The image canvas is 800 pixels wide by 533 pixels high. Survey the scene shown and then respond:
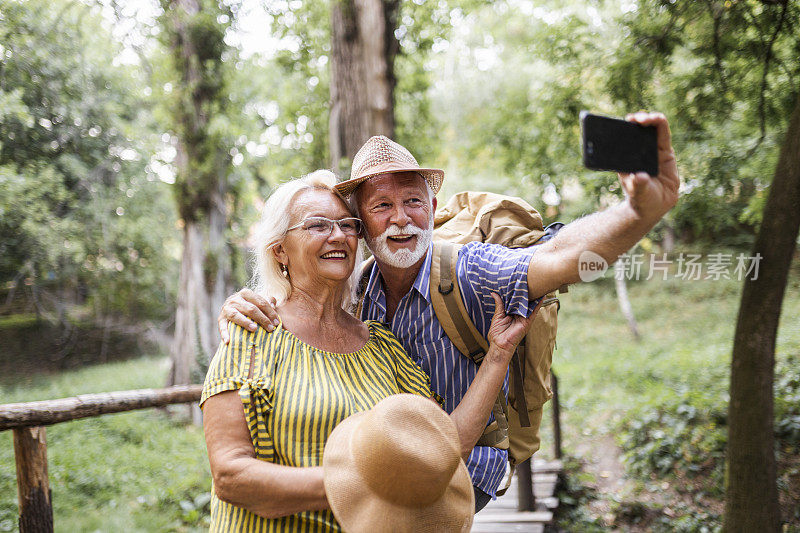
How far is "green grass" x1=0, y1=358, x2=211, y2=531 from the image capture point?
553 cm

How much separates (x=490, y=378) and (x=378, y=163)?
0.90 m

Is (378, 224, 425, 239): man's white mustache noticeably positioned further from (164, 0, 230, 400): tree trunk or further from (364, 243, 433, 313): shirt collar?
(164, 0, 230, 400): tree trunk

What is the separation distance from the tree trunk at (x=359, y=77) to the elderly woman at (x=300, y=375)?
2750 millimetres

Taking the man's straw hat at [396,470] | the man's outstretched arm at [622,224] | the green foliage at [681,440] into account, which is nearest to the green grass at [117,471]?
the man's straw hat at [396,470]

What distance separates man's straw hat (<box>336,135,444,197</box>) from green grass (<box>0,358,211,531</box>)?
4.64 meters

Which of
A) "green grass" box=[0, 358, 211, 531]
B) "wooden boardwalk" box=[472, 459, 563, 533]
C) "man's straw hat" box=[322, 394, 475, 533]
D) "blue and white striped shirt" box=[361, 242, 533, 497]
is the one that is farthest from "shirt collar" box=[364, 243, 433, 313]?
"green grass" box=[0, 358, 211, 531]

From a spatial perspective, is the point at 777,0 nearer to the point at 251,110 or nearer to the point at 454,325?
the point at 454,325

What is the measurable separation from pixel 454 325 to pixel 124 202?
412 inches

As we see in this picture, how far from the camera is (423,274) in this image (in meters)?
2.12

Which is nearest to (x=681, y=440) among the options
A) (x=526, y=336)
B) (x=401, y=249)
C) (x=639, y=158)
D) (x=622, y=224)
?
(x=526, y=336)

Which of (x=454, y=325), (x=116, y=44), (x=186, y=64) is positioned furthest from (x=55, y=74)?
(x=454, y=325)

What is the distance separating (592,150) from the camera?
1338 mm

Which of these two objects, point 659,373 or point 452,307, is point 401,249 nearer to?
point 452,307

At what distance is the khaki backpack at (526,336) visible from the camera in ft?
6.74
